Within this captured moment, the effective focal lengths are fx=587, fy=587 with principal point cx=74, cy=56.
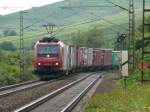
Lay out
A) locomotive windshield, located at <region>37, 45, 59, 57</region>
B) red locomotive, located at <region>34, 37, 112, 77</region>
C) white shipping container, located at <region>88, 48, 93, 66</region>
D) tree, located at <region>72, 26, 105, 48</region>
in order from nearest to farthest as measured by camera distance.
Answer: red locomotive, located at <region>34, 37, 112, 77</region>, locomotive windshield, located at <region>37, 45, 59, 57</region>, white shipping container, located at <region>88, 48, 93, 66</region>, tree, located at <region>72, 26, 105, 48</region>

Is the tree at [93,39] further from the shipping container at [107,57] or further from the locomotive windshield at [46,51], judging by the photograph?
the locomotive windshield at [46,51]

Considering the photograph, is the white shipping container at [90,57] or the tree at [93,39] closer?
the white shipping container at [90,57]

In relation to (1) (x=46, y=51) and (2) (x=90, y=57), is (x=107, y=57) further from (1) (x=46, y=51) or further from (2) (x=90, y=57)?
(1) (x=46, y=51)

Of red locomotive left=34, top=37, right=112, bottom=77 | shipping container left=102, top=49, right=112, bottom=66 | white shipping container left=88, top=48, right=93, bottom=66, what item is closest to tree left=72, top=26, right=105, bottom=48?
shipping container left=102, top=49, right=112, bottom=66

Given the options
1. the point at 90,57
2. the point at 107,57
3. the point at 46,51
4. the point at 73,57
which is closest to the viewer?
the point at 46,51

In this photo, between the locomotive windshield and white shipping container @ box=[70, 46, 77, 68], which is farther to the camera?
white shipping container @ box=[70, 46, 77, 68]

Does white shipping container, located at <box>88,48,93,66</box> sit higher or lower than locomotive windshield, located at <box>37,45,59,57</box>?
lower

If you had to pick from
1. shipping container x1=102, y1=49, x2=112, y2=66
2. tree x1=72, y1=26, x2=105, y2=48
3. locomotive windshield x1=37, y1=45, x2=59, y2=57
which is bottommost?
shipping container x1=102, y1=49, x2=112, y2=66

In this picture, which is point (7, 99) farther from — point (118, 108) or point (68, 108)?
point (118, 108)

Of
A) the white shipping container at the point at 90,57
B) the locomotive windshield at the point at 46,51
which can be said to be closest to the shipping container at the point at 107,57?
the white shipping container at the point at 90,57

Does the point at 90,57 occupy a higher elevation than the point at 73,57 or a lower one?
lower

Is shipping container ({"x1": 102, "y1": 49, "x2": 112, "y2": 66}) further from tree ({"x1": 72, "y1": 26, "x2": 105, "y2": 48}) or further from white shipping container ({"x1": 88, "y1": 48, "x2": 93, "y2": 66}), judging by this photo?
tree ({"x1": 72, "y1": 26, "x2": 105, "y2": 48})

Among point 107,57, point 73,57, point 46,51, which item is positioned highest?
point 46,51

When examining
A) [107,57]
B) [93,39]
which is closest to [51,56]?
[107,57]
